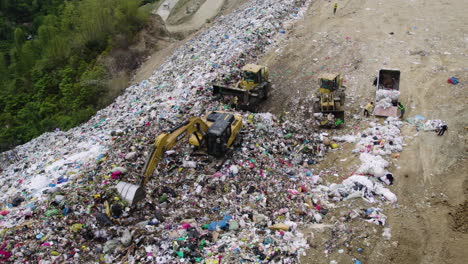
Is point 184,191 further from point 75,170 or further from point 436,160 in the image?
point 436,160

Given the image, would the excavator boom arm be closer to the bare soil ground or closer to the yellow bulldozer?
the bare soil ground

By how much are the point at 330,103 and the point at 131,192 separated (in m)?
5.94

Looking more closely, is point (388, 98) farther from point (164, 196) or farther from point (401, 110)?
point (164, 196)

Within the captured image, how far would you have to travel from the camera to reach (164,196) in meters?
7.09

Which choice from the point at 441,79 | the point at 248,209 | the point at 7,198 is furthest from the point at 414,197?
the point at 7,198

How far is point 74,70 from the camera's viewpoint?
64.7ft

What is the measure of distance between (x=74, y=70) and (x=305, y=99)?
47.4 ft

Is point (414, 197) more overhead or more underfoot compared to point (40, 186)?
more underfoot

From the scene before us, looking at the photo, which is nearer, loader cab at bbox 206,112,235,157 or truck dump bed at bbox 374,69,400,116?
loader cab at bbox 206,112,235,157

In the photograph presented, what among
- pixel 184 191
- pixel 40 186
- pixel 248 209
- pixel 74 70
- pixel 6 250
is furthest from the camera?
pixel 74 70

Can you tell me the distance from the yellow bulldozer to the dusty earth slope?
76cm

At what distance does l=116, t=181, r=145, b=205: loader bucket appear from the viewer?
A: 247 inches

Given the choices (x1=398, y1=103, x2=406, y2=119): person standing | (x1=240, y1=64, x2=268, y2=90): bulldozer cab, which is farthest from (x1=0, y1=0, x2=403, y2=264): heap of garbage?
(x1=240, y1=64, x2=268, y2=90): bulldozer cab

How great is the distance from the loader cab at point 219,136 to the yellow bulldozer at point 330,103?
3.07 meters
